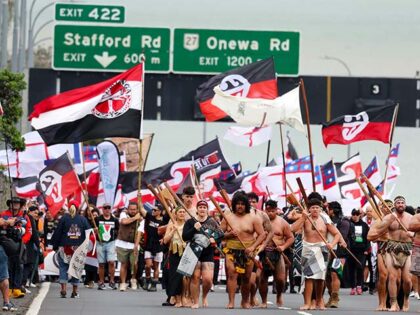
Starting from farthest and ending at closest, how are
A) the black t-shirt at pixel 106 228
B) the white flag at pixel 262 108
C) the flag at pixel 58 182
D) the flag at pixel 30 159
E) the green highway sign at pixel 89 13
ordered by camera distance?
1. the green highway sign at pixel 89 13
2. the flag at pixel 30 159
3. the flag at pixel 58 182
4. the black t-shirt at pixel 106 228
5. the white flag at pixel 262 108

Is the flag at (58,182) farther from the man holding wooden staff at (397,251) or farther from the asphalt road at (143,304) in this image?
the man holding wooden staff at (397,251)

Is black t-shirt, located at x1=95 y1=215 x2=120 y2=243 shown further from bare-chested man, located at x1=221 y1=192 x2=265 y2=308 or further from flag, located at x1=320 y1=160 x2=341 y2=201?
flag, located at x1=320 y1=160 x2=341 y2=201

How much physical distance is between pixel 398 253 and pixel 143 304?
13.7ft

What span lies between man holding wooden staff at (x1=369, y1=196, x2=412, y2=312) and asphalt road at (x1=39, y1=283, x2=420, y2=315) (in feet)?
1.53

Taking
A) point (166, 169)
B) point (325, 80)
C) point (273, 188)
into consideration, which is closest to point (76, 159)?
point (166, 169)

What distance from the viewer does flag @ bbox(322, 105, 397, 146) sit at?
3662 centimetres

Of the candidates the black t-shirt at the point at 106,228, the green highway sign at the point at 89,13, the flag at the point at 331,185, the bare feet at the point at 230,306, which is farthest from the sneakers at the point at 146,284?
the green highway sign at the point at 89,13

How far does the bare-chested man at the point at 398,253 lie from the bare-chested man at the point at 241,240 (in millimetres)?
1810

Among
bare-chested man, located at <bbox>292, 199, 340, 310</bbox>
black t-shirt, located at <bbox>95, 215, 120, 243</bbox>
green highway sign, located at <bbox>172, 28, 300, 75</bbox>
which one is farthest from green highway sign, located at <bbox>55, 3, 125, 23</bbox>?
bare-chested man, located at <bbox>292, 199, 340, 310</bbox>

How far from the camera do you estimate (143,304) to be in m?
29.0

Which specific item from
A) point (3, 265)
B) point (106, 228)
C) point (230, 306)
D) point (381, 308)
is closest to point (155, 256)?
point (106, 228)

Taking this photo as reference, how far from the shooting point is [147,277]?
1387 inches

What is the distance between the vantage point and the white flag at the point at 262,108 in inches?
1380

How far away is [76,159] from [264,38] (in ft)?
24.0
